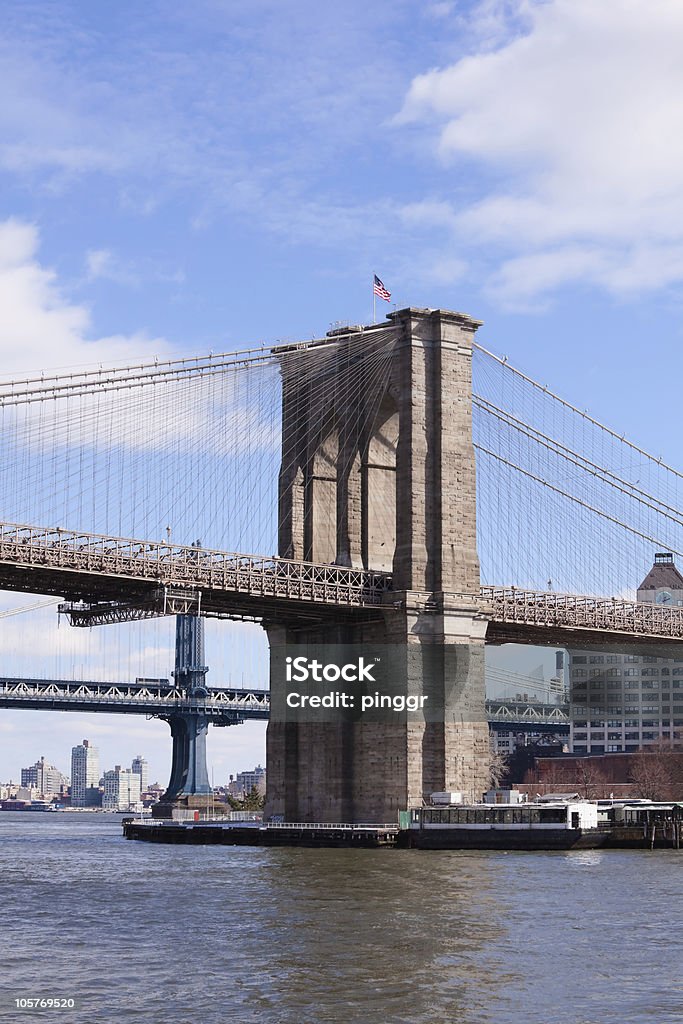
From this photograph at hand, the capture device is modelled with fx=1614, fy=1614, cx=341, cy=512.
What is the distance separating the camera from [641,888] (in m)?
47.7

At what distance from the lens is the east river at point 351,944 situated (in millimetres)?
27062

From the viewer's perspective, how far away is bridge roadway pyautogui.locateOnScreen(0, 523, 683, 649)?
66688mm

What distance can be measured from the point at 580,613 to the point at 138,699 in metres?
85.7

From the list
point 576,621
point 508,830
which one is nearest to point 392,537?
point 576,621

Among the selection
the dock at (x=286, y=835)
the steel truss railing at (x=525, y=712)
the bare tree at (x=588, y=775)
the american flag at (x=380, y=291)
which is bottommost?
the dock at (x=286, y=835)

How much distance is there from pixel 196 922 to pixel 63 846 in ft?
175

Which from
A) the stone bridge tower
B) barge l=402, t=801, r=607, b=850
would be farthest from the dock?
the stone bridge tower

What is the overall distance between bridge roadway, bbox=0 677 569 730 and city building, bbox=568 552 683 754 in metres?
11.3

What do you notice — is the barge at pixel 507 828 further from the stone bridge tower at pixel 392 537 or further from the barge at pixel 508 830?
the stone bridge tower at pixel 392 537

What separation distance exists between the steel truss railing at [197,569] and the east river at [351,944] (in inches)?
567

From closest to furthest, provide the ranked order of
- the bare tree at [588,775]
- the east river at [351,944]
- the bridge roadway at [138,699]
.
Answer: the east river at [351,944] < the bare tree at [588,775] < the bridge roadway at [138,699]

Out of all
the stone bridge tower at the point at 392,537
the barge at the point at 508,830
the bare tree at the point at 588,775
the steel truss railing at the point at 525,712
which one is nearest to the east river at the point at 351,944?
the barge at the point at 508,830

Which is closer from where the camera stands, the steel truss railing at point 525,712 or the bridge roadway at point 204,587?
the bridge roadway at point 204,587

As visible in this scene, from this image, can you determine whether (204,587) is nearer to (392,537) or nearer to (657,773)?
(392,537)
